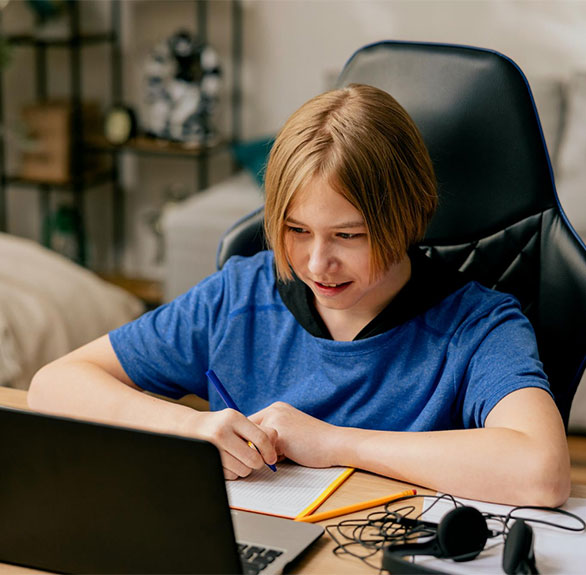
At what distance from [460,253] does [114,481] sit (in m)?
0.75

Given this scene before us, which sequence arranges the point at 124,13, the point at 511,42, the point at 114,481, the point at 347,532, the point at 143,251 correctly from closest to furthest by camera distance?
the point at 114,481 < the point at 347,532 < the point at 511,42 < the point at 124,13 < the point at 143,251

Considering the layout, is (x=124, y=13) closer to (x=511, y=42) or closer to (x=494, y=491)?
(x=511, y=42)

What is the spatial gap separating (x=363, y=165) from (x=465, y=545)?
47 centimetres

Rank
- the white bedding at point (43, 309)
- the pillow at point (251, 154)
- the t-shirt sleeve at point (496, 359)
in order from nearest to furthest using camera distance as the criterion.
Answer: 1. the t-shirt sleeve at point (496, 359)
2. the white bedding at point (43, 309)
3. the pillow at point (251, 154)

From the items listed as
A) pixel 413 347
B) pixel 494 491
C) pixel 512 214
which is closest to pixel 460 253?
Result: pixel 512 214

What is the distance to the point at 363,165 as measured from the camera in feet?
3.59

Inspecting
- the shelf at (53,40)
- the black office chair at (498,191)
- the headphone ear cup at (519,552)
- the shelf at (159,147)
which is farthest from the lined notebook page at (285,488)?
the shelf at (53,40)

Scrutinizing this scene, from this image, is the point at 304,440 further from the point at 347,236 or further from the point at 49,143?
the point at 49,143

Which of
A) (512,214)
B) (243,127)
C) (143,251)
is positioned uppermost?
(512,214)

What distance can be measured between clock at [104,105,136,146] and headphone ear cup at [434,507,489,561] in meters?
2.88

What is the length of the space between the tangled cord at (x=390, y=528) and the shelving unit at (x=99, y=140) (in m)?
2.59

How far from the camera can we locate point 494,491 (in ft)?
3.22

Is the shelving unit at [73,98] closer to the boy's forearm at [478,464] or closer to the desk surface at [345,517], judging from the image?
the desk surface at [345,517]

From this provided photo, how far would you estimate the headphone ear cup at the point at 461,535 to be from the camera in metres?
0.85
